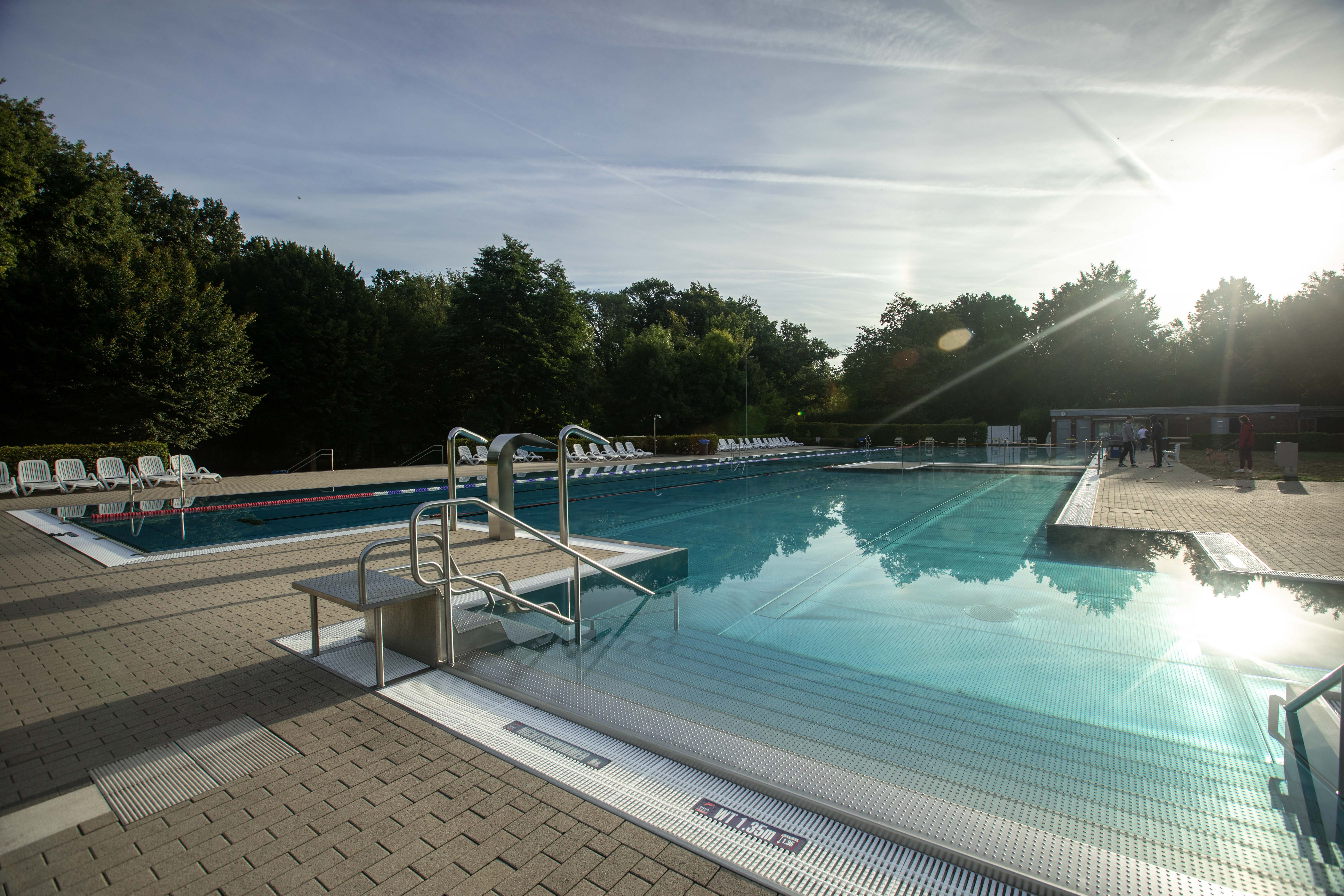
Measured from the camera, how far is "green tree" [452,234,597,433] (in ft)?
87.2

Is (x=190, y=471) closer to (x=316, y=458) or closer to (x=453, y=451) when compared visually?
(x=316, y=458)

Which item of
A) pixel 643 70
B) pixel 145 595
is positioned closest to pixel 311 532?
pixel 145 595

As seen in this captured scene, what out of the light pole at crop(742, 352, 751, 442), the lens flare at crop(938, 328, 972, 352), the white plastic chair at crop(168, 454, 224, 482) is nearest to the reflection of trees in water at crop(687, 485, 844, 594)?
the white plastic chair at crop(168, 454, 224, 482)

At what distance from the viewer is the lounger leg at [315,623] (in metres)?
3.31

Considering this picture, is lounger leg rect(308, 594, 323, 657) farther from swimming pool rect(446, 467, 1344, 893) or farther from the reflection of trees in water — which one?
the reflection of trees in water

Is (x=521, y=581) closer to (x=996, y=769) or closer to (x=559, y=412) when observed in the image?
(x=996, y=769)

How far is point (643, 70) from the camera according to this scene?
34.1 feet

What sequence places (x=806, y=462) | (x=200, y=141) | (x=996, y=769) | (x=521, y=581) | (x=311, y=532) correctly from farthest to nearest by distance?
(x=806, y=462), (x=200, y=141), (x=311, y=532), (x=521, y=581), (x=996, y=769)

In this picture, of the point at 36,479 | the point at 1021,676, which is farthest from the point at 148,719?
the point at 36,479

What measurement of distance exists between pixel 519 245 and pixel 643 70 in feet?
60.6

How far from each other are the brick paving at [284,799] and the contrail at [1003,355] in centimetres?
3988

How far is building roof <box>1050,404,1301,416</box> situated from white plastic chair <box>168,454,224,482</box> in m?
37.8

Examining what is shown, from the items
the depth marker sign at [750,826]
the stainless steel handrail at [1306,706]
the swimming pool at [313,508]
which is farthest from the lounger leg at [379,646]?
the swimming pool at [313,508]

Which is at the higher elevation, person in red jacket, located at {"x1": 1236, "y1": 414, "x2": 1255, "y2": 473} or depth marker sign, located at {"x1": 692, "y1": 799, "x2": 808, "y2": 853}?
person in red jacket, located at {"x1": 1236, "y1": 414, "x2": 1255, "y2": 473}
